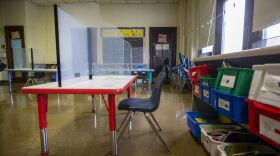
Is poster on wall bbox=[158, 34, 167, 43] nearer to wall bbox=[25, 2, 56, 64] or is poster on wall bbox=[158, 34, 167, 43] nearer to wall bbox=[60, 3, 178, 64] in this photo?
wall bbox=[60, 3, 178, 64]

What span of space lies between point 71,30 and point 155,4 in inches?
223

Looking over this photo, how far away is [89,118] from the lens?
2689 millimetres

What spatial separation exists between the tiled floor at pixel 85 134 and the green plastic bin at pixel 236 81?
78cm

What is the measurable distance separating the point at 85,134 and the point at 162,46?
18.3 feet

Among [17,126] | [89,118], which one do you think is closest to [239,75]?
[89,118]

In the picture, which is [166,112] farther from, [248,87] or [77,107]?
[248,87]

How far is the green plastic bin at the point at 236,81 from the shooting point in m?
1.07

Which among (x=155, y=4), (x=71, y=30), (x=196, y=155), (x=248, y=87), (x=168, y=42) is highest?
(x=155, y=4)

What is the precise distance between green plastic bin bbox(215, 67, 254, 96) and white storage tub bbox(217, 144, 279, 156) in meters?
0.42

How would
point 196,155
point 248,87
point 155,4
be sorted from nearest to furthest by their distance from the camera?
point 248,87, point 196,155, point 155,4

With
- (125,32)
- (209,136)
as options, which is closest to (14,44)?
(125,32)

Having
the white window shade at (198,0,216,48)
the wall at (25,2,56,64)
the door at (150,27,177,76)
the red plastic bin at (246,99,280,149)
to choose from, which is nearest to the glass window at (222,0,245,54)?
the white window shade at (198,0,216,48)

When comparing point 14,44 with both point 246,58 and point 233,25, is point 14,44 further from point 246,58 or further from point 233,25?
point 246,58

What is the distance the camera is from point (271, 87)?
32.6 inches
